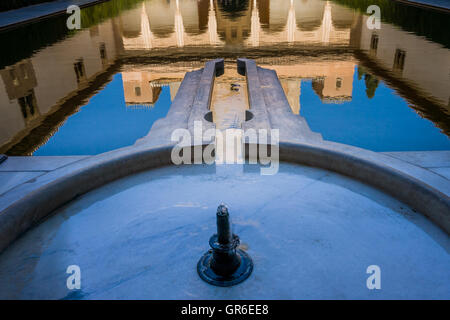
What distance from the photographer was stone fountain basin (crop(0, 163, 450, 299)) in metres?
2.11

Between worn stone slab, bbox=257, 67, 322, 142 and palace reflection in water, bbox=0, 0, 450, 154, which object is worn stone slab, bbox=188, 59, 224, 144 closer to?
palace reflection in water, bbox=0, 0, 450, 154

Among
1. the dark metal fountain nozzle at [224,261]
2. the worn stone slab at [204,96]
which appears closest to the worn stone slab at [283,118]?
the worn stone slab at [204,96]

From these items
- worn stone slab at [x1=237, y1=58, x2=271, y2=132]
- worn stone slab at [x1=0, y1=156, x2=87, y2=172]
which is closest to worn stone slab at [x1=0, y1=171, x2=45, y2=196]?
worn stone slab at [x1=0, y1=156, x2=87, y2=172]

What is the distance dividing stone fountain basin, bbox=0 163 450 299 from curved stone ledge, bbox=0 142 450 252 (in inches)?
3.0

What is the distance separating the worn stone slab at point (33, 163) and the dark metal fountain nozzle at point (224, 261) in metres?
2.10

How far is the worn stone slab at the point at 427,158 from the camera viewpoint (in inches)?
131

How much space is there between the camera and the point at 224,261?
6.97 feet

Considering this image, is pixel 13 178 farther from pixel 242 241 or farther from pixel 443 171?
pixel 443 171

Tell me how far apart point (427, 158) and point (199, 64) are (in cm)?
580

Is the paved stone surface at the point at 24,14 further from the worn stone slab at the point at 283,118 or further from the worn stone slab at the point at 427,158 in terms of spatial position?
the worn stone slab at the point at 427,158

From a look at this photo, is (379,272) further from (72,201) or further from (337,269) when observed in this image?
(72,201)

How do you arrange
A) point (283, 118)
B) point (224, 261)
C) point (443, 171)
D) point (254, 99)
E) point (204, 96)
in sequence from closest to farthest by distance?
point (224, 261) → point (443, 171) → point (283, 118) → point (254, 99) → point (204, 96)

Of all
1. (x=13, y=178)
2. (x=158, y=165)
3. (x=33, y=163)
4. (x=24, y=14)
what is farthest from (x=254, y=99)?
(x=24, y=14)

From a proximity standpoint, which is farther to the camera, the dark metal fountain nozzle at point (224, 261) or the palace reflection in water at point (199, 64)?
the palace reflection in water at point (199, 64)
